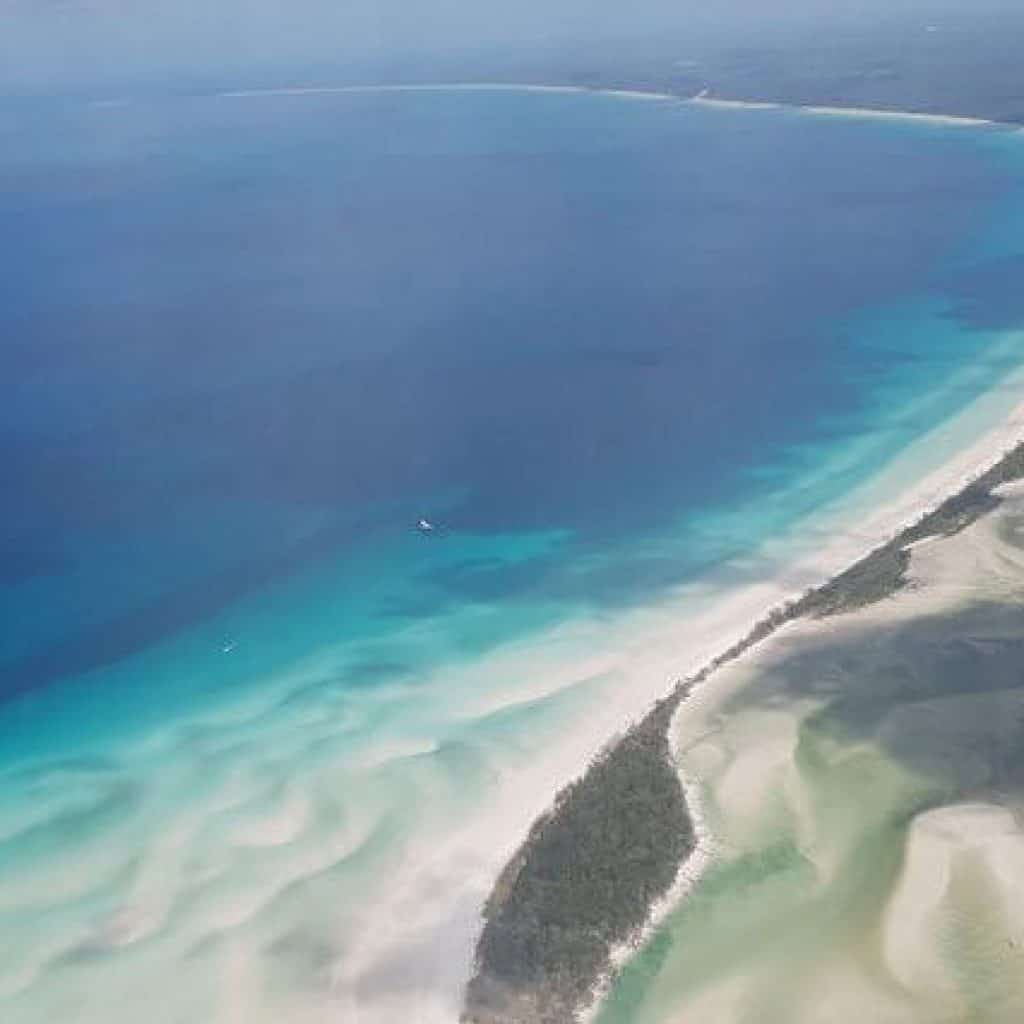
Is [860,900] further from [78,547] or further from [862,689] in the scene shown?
[78,547]

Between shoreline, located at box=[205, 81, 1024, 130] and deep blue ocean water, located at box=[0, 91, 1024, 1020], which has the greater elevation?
deep blue ocean water, located at box=[0, 91, 1024, 1020]

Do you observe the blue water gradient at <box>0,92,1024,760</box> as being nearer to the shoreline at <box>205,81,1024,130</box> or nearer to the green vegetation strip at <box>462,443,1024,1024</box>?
the shoreline at <box>205,81,1024,130</box>

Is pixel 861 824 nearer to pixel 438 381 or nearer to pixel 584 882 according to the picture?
pixel 584 882

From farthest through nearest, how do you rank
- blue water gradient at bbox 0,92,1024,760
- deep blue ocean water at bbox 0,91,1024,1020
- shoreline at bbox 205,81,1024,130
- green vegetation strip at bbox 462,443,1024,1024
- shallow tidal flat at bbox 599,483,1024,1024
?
1. shoreline at bbox 205,81,1024,130
2. blue water gradient at bbox 0,92,1024,760
3. deep blue ocean water at bbox 0,91,1024,1020
4. green vegetation strip at bbox 462,443,1024,1024
5. shallow tidal flat at bbox 599,483,1024,1024

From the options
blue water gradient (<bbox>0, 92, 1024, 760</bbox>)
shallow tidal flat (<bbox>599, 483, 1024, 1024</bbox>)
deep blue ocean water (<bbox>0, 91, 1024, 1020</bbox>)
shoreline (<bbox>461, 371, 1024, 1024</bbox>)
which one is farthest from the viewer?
blue water gradient (<bbox>0, 92, 1024, 760</bbox>)

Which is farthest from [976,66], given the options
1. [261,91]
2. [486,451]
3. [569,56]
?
[486,451]

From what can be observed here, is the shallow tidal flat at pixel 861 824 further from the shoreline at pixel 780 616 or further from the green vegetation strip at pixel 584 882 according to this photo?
A: the green vegetation strip at pixel 584 882

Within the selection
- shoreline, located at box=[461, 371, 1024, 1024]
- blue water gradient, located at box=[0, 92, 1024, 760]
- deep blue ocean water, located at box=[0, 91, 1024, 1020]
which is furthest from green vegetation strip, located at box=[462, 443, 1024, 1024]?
blue water gradient, located at box=[0, 92, 1024, 760]
